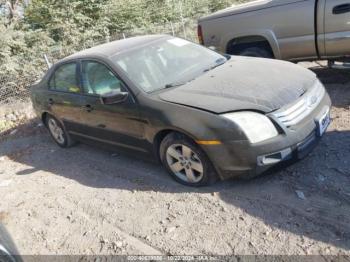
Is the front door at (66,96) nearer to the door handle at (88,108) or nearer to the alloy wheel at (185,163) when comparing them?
the door handle at (88,108)

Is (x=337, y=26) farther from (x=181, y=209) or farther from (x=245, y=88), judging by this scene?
(x=181, y=209)

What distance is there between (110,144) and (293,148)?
7.94ft

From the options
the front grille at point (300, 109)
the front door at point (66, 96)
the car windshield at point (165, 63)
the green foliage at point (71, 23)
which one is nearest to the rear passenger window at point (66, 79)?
the front door at point (66, 96)

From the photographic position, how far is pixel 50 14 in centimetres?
1315

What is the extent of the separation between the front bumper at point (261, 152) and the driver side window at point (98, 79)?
1537 millimetres

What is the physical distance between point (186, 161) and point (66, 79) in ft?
8.37

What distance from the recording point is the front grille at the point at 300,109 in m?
3.62

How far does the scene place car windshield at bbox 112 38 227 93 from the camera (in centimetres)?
443

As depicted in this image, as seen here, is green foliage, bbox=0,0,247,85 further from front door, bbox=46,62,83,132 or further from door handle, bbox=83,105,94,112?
door handle, bbox=83,105,94,112

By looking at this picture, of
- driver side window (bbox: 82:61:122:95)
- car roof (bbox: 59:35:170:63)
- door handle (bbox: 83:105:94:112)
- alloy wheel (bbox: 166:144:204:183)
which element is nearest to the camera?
alloy wheel (bbox: 166:144:204:183)

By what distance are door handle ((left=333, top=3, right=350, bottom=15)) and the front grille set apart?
1999mm

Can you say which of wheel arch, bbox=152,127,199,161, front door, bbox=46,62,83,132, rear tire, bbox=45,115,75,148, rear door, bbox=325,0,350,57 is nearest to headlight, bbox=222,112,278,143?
wheel arch, bbox=152,127,199,161

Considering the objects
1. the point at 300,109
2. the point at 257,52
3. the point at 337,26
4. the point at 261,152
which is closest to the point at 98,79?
the point at 261,152

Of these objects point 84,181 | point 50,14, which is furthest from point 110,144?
point 50,14
